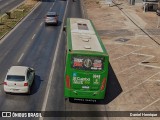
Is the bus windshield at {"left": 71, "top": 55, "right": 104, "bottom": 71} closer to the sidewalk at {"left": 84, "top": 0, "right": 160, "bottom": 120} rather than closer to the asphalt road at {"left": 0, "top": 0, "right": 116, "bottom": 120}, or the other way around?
the asphalt road at {"left": 0, "top": 0, "right": 116, "bottom": 120}

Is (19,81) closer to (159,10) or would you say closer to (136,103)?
(136,103)

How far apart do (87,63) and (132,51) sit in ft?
55.5

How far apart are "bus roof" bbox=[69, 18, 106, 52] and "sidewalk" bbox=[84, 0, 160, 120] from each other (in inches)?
179

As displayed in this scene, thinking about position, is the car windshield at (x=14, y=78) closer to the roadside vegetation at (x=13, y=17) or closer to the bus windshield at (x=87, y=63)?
the bus windshield at (x=87, y=63)

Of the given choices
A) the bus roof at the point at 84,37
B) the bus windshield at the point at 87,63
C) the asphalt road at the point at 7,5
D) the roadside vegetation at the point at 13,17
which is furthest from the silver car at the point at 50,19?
the bus windshield at the point at 87,63

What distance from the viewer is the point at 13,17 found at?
193ft

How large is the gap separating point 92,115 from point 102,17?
40.8 m

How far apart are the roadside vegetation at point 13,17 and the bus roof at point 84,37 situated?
53.7ft

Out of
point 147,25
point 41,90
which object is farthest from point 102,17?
point 41,90

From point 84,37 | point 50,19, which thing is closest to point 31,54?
point 84,37

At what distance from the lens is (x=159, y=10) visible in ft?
210

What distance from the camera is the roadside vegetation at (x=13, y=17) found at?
161ft

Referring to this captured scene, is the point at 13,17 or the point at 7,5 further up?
the point at 13,17

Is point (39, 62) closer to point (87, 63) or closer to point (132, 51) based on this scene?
point (87, 63)
